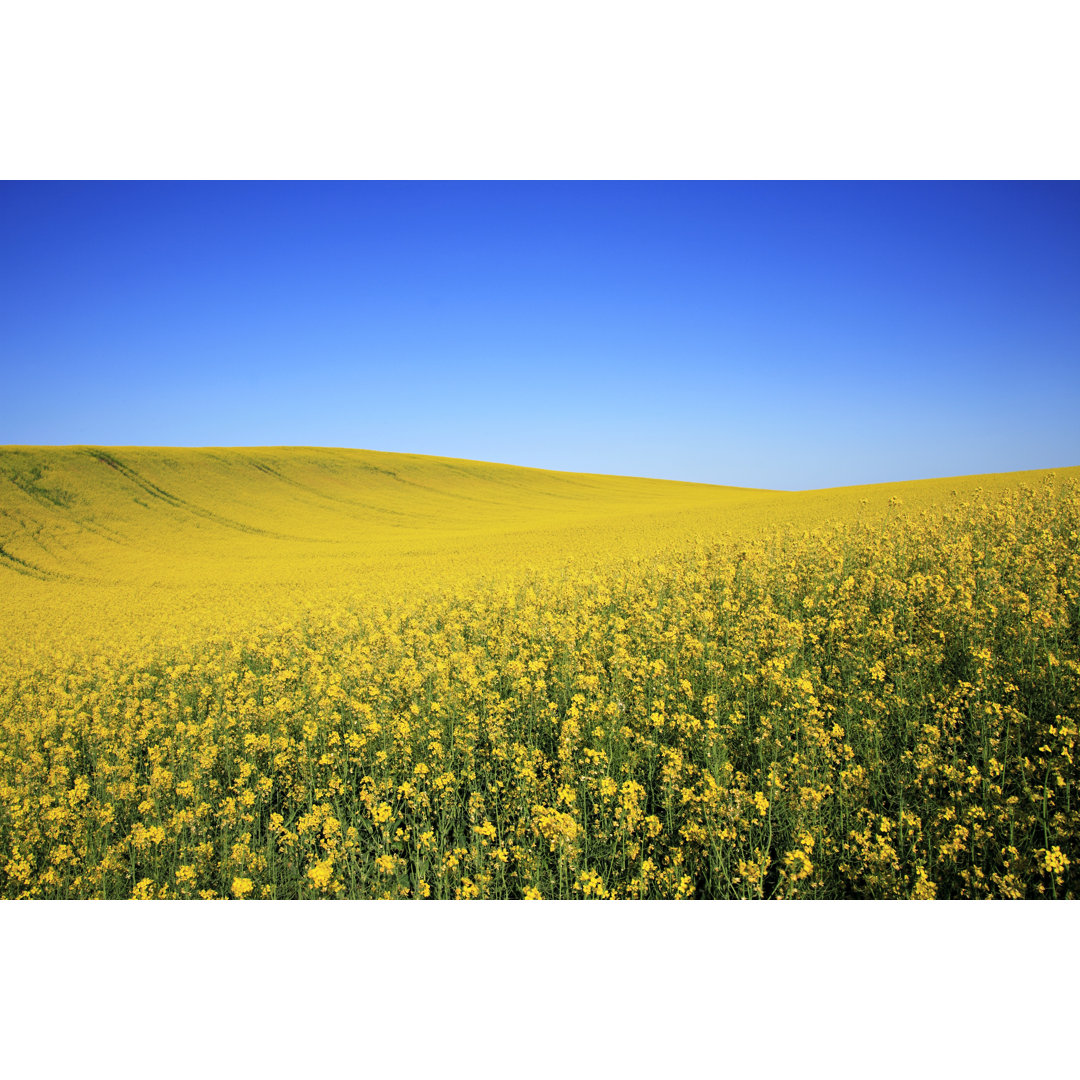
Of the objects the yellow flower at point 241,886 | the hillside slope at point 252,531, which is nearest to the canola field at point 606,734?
the yellow flower at point 241,886

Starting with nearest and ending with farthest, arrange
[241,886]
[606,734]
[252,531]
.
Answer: [241,886]
[606,734]
[252,531]

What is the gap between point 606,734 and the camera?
3.69 metres

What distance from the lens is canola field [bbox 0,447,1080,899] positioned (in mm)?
2701

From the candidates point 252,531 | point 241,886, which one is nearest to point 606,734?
point 241,886

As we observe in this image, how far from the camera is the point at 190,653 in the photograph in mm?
6906

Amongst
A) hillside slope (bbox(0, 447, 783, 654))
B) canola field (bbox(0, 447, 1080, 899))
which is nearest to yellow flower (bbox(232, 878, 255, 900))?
canola field (bbox(0, 447, 1080, 899))

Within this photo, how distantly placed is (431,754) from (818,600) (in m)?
3.99

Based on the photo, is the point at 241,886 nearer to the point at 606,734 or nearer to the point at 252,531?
the point at 606,734

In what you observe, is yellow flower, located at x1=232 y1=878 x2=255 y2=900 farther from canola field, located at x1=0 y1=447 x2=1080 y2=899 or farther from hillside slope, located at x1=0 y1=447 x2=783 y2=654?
hillside slope, located at x1=0 y1=447 x2=783 y2=654

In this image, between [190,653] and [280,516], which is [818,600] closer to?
[190,653]

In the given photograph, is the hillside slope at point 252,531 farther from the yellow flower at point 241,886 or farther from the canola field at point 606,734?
the yellow flower at point 241,886

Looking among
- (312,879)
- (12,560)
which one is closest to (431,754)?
(312,879)

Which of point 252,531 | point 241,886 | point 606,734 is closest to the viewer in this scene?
point 241,886
